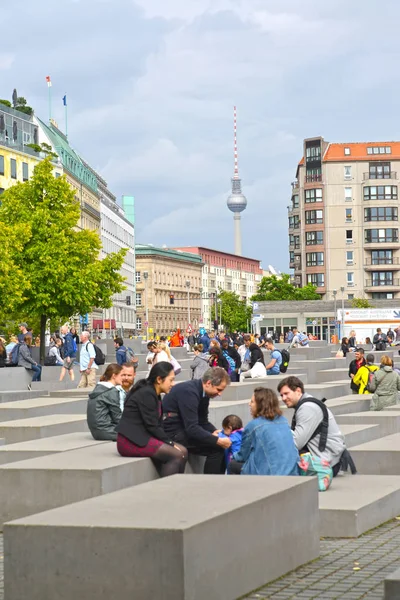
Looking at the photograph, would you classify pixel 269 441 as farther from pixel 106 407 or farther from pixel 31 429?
pixel 31 429

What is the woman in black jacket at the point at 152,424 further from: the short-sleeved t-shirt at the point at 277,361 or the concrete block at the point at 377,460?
the short-sleeved t-shirt at the point at 277,361

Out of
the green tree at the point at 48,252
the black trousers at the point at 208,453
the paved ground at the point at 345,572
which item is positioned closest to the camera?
the paved ground at the point at 345,572

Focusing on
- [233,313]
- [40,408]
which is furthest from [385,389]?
[233,313]

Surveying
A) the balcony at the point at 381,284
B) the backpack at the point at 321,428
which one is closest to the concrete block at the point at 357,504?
the backpack at the point at 321,428

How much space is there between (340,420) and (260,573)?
1063cm

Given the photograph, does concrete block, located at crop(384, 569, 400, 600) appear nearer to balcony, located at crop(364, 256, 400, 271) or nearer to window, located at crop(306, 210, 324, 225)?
balcony, located at crop(364, 256, 400, 271)

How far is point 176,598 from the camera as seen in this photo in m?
7.07

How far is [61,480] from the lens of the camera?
36.8 feet

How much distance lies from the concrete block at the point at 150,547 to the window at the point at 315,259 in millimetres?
127413

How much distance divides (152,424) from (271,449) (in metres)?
1.25

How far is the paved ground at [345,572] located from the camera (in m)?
8.05

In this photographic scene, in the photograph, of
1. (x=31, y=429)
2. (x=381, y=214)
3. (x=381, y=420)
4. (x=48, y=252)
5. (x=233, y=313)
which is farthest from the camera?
(x=233, y=313)

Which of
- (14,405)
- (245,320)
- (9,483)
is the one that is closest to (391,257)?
(245,320)

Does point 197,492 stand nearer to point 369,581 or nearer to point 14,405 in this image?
point 369,581
